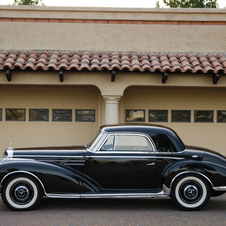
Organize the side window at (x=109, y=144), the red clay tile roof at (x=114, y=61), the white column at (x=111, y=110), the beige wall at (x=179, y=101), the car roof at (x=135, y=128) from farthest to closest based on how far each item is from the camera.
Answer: the beige wall at (x=179, y=101) < the white column at (x=111, y=110) < the red clay tile roof at (x=114, y=61) < the car roof at (x=135, y=128) < the side window at (x=109, y=144)

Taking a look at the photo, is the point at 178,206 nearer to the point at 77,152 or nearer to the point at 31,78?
the point at 77,152

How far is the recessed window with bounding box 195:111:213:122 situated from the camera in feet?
33.3

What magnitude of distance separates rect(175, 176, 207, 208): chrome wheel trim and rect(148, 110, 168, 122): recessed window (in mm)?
4712

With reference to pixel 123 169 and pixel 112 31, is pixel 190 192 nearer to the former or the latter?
pixel 123 169

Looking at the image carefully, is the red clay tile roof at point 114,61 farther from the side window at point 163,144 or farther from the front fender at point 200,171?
the front fender at point 200,171

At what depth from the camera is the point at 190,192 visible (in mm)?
5520

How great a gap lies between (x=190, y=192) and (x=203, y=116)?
200 inches

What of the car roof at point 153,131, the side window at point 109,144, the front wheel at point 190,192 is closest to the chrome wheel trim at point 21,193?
the side window at point 109,144

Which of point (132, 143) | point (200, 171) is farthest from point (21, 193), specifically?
point (200, 171)

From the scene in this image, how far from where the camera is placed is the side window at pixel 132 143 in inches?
226

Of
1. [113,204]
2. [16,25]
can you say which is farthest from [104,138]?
[16,25]

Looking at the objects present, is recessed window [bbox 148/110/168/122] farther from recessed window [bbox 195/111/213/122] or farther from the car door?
the car door

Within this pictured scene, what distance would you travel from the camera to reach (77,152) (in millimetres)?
5711

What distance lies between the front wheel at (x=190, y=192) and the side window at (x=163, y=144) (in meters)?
0.56
